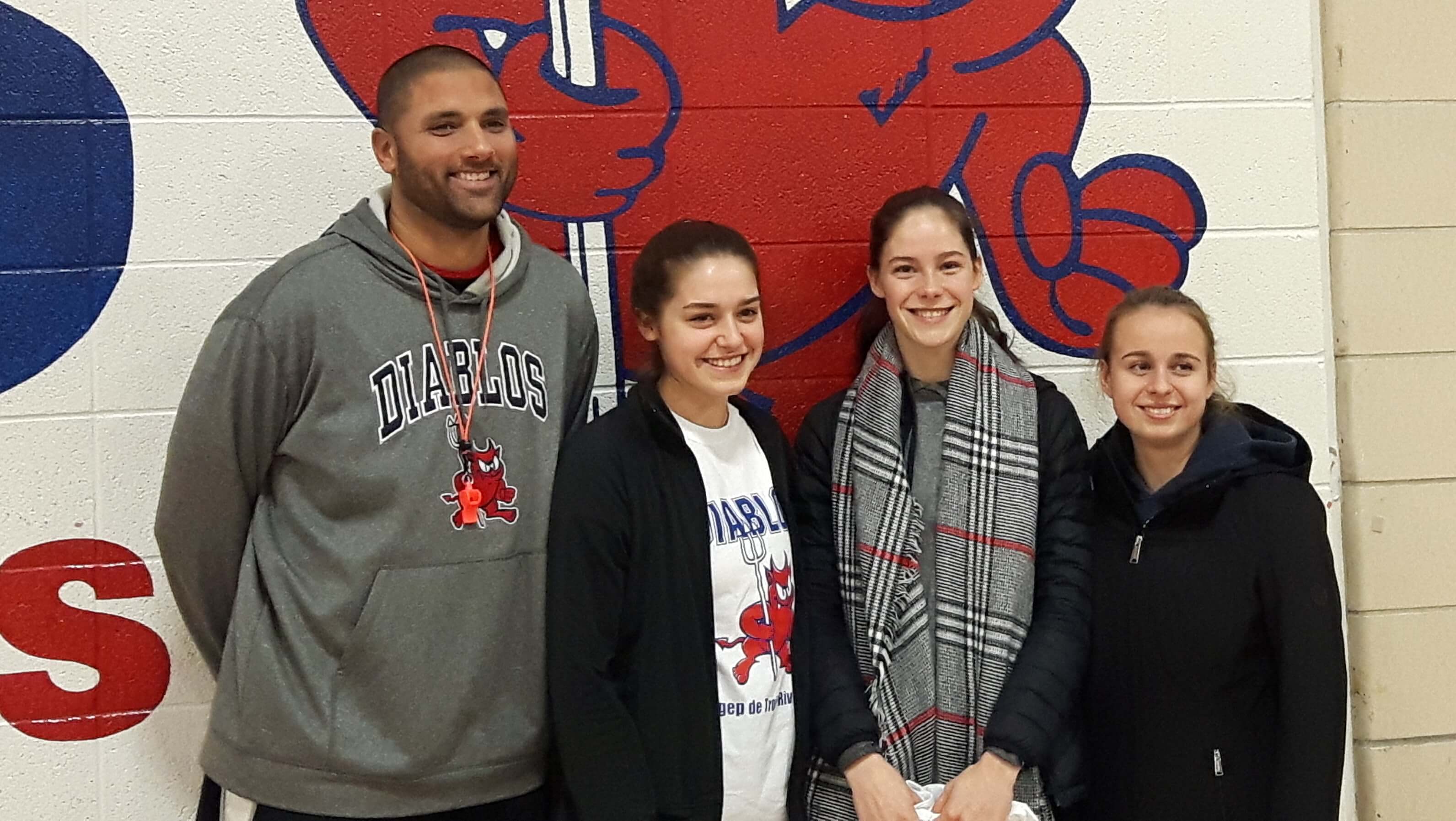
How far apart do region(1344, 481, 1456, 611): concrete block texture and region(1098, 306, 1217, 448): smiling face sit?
733 millimetres

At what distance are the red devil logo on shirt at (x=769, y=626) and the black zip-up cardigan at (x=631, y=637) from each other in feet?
0.16

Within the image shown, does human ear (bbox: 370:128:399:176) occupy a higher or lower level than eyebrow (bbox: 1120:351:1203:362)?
higher

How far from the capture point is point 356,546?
152cm

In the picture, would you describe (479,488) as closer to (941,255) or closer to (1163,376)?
(941,255)

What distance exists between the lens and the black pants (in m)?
1.57

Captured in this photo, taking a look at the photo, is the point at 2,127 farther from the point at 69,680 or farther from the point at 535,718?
the point at 535,718

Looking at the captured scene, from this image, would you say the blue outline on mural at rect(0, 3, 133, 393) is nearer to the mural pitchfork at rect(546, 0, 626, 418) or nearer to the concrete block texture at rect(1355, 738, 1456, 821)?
the mural pitchfork at rect(546, 0, 626, 418)

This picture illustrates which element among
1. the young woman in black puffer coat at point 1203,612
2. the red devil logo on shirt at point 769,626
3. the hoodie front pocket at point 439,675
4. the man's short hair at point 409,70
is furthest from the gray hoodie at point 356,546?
the young woman in black puffer coat at point 1203,612

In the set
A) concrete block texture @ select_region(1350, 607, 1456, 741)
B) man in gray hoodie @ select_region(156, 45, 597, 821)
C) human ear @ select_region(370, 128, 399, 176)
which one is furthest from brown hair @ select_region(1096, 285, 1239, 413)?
human ear @ select_region(370, 128, 399, 176)

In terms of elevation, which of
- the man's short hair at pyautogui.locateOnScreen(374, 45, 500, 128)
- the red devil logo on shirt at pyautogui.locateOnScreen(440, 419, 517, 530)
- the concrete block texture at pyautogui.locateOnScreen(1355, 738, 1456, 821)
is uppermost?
the man's short hair at pyautogui.locateOnScreen(374, 45, 500, 128)

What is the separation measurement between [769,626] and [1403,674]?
1395 millimetres

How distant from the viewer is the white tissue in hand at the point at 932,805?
5.24ft

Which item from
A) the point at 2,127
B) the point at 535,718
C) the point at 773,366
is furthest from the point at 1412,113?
the point at 2,127

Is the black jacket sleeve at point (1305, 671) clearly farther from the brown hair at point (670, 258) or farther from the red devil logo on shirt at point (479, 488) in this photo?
the red devil logo on shirt at point (479, 488)
